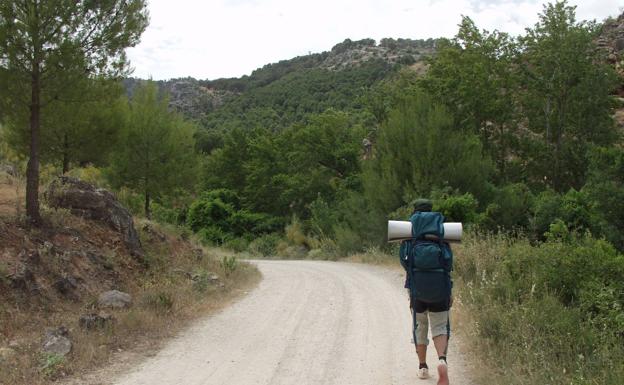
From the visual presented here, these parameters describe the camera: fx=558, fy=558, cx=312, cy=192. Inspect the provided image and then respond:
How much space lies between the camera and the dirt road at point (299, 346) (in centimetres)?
660

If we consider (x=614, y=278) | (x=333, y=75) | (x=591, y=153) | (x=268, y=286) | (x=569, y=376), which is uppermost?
(x=333, y=75)

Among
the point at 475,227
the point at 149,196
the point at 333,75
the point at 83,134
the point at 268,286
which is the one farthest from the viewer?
the point at 333,75

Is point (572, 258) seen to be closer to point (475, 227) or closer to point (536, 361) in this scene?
point (536, 361)

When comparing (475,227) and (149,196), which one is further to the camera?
(149,196)

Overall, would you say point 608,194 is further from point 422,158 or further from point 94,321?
point 94,321

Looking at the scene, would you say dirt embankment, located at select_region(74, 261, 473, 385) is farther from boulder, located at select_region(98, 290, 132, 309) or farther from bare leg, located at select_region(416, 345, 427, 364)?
boulder, located at select_region(98, 290, 132, 309)

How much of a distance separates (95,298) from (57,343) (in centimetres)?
287

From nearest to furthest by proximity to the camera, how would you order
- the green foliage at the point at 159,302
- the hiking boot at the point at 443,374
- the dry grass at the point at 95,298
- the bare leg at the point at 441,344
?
the hiking boot at the point at 443,374 < the bare leg at the point at 441,344 < the dry grass at the point at 95,298 < the green foliage at the point at 159,302

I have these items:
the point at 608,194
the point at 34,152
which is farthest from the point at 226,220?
the point at 34,152

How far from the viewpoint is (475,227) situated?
17.3 metres

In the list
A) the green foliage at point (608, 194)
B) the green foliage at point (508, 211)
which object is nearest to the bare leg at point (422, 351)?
the green foliage at point (608, 194)

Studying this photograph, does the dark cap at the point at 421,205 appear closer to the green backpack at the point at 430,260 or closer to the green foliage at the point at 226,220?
the green backpack at the point at 430,260

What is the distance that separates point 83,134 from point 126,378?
15635 mm

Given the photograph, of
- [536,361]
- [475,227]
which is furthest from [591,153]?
[536,361]
